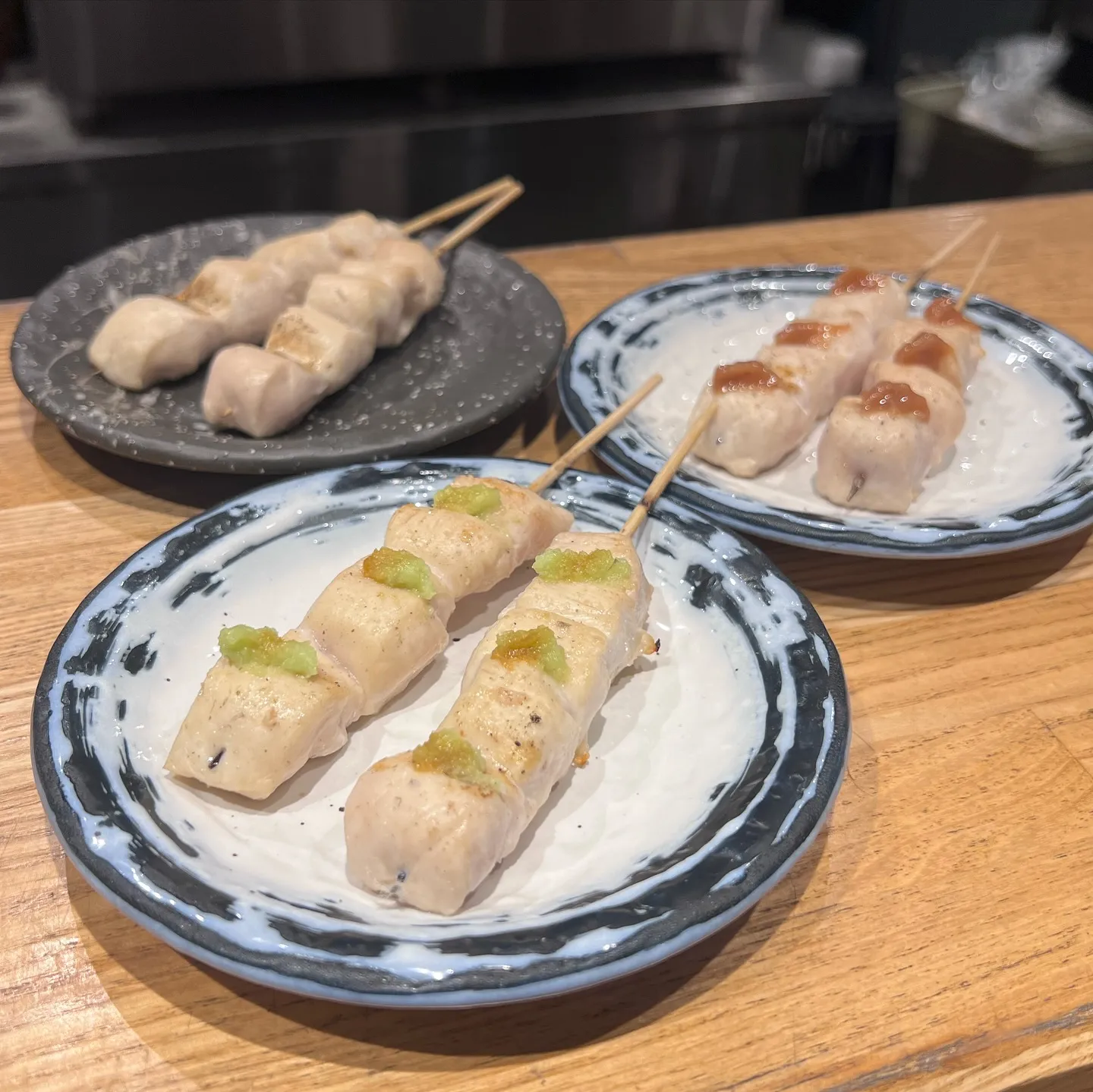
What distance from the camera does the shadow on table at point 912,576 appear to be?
2.11m

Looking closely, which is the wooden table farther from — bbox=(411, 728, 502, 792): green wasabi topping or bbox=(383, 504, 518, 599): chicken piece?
bbox=(383, 504, 518, 599): chicken piece

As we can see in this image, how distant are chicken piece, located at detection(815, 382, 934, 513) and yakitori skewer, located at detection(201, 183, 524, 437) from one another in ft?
3.80

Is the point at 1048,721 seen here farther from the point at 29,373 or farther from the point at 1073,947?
the point at 29,373

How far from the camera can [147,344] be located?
2.44m

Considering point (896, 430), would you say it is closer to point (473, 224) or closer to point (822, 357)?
point (822, 357)

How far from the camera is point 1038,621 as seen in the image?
2064 millimetres

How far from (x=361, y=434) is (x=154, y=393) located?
562 mm

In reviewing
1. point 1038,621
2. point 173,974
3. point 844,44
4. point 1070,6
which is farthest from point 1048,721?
point 1070,6

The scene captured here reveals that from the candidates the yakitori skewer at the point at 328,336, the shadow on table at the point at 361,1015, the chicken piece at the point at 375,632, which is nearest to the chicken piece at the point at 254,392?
the yakitori skewer at the point at 328,336

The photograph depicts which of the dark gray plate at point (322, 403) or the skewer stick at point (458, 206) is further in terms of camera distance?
Result: the skewer stick at point (458, 206)

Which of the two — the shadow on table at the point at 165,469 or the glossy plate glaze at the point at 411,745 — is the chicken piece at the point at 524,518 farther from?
the shadow on table at the point at 165,469

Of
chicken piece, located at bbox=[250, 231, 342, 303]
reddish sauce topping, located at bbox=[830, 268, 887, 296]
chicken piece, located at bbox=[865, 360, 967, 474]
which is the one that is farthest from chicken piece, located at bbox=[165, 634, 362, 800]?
reddish sauce topping, located at bbox=[830, 268, 887, 296]

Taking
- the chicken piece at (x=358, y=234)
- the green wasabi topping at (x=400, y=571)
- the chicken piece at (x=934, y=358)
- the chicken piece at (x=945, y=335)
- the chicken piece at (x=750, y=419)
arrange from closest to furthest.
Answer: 1. the green wasabi topping at (x=400, y=571)
2. the chicken piece at (x=750, y=419)
3. the chicken piece at (x=934, y=358)
4. the chicken piece at (x=945, y=335)
5. the chicken piece at (x=358, y=234)

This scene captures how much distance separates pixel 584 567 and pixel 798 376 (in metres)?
0.92
